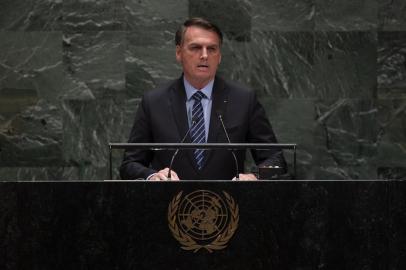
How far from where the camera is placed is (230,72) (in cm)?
575

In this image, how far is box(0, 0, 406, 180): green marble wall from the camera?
573cm

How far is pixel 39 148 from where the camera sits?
5.81 metres
